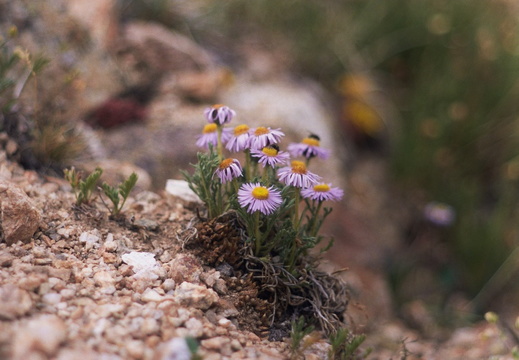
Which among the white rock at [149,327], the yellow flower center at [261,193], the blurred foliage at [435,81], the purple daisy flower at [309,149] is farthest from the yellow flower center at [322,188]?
the blurred foliage at [435,81]

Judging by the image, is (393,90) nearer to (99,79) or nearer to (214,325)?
(99,79)

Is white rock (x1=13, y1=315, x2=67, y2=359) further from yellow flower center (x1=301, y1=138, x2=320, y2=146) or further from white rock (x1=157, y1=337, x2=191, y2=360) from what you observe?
yellow flower center (x1=301, y1=138, x2=320, y2=146)

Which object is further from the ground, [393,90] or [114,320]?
[393,90]

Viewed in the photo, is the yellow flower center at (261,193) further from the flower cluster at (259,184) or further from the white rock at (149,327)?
the white rock at (149,327)

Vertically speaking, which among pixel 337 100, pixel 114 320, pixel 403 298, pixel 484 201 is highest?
pixel 337 100

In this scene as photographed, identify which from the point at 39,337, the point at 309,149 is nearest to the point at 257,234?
the point at 309,149

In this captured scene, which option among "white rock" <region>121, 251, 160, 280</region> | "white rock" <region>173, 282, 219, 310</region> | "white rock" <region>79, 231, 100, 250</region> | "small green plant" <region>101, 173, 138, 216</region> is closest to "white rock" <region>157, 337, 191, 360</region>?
"white rock" <region>173, 282, 219, 310</region>

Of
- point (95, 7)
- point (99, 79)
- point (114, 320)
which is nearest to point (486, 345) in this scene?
point (114, 320)
